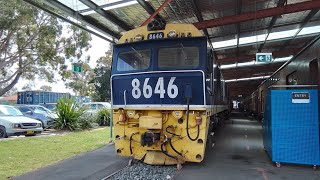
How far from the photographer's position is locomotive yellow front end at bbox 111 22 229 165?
26.3 ft

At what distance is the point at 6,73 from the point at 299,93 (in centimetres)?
3076

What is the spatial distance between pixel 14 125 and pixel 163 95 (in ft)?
30.5

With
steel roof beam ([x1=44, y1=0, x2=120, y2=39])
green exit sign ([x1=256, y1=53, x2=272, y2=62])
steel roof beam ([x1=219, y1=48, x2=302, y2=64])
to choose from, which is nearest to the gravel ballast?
steel roof beam ([x1=44, y1=0, x2=120, y2=39])

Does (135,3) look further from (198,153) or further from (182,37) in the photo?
(198,153)

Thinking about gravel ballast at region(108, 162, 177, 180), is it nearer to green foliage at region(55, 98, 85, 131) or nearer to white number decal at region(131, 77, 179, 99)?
white number decal at region(131, 77, 179, 99)

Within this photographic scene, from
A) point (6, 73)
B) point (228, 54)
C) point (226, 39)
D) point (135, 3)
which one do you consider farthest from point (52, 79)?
point (135, 3)

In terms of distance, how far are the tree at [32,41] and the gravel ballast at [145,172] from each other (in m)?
20.4

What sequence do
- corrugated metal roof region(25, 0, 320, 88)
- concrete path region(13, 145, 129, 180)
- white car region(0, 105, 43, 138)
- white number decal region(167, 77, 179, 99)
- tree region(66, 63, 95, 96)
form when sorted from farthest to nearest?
tree region(66, 63, 95, 96), white car region(0, 105, 43, 138), corrugated metal roof region(25, 0, 320, 88), white number decal region(167, 77, 179, 99), concrete path region(13, 145, 129, 180)

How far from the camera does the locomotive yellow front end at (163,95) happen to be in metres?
8.01

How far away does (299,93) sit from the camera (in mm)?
8539

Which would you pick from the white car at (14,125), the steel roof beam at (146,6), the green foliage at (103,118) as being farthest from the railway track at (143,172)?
the green foliage at (103,118)

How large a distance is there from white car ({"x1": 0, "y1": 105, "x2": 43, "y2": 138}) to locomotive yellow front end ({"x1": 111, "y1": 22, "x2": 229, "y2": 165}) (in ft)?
25.5

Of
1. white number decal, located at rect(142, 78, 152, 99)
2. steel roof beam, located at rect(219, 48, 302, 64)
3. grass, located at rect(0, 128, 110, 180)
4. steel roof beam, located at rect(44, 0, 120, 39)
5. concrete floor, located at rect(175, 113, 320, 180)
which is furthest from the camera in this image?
steel roof beam, located at rect(219, 48, 302, 64)

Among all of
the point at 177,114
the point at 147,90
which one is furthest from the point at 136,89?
the point at 177,114
